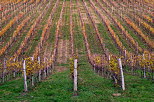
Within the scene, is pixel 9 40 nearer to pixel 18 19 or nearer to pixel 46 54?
pixel 46 54

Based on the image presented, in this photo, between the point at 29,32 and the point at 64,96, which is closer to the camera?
the point at 64,96

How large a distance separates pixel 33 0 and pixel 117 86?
71.2m

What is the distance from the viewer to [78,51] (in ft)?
126

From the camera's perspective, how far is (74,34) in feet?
153

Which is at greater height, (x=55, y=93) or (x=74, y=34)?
(x=55, y=93)

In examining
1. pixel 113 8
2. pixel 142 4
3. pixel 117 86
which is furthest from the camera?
pixel 142 4

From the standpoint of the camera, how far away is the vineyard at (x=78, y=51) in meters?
13.8

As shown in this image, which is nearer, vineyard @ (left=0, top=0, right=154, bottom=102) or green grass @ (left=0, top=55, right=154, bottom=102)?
green grass @ (left=0, top=55, right=154, bottom=102)

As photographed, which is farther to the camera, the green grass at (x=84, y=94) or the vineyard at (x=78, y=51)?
the vineyard at (x=78, y=51)

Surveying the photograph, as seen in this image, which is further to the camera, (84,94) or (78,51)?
(78,51)

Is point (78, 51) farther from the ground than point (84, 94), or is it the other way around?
point (84, 94)

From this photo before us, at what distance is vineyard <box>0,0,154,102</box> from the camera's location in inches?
543

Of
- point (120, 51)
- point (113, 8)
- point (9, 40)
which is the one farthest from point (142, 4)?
point (9, 40)

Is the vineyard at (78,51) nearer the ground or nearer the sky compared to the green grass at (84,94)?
nearer the ground
